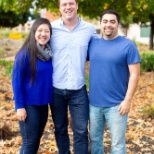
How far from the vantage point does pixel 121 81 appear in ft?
11.3

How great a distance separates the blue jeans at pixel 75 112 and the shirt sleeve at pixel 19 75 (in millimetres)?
406

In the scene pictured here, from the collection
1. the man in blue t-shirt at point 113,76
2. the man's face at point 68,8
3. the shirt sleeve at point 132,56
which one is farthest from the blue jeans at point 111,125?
the man's face at point 68,8

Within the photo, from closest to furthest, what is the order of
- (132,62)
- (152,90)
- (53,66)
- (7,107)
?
(132,62) < (53,66) < (7,107) < (152,90)

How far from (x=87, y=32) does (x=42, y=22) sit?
0.53m

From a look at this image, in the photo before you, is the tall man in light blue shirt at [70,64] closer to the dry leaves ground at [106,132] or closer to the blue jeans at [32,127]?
the blue jeans at [32,127]

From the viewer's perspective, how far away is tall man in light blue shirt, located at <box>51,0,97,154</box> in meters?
3.56

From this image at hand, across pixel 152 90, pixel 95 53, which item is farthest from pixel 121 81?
pixel 152 90

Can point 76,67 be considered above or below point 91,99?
above

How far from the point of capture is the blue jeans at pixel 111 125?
348 centimetres

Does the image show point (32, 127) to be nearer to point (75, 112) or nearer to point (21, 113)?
point (21, 113)

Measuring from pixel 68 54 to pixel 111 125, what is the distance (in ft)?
2.89

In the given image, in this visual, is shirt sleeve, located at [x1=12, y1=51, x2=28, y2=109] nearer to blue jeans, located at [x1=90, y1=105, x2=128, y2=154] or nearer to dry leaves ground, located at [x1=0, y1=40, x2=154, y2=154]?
blue jeans, located at [x1=90, y1=105, x2=128, y2=154]

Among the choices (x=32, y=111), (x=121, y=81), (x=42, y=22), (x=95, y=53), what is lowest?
(x=32, y=111)

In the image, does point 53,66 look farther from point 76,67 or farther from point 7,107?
point 7,107
